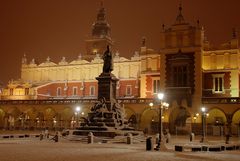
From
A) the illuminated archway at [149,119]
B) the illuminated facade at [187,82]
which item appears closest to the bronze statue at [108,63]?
the illuminated facade at [187,82]

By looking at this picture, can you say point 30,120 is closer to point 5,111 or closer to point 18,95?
point 5,111

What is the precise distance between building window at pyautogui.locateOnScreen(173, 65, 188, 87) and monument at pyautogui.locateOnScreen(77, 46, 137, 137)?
20.5 m

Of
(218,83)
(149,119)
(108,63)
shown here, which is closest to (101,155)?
(108,63)

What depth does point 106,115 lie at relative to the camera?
A: 31.0m

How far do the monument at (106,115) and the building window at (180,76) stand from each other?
67.3 ft

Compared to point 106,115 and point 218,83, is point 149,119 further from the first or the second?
point 106,115

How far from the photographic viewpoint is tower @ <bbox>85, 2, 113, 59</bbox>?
86.0 m

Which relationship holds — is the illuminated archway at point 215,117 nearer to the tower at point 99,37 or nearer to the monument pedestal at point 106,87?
the monument pedestal at point 106,87

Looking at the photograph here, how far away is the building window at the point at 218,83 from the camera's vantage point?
51394mm

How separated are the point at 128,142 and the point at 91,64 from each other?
46356mm

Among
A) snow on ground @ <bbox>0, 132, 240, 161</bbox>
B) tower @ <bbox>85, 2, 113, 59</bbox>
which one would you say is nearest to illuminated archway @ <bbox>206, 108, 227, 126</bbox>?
snow on ground @ <bbox>0, 132, 240, 161</bbox>

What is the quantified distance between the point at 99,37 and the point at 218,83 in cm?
4092

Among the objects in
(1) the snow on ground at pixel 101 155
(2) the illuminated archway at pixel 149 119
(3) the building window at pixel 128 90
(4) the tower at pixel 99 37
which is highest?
(4) the tower at pixel 99 37

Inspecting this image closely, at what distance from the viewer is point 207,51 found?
2128 inches
